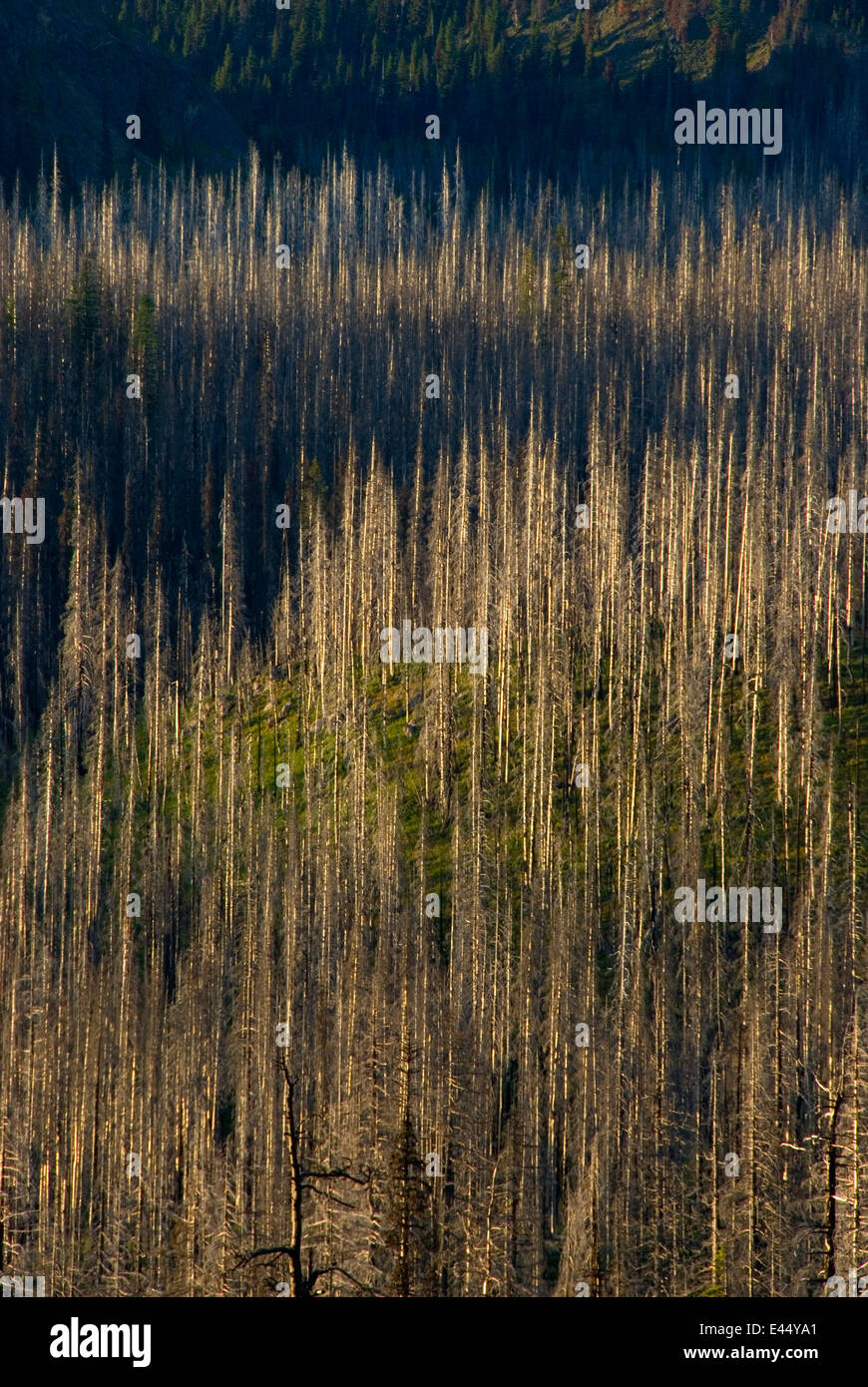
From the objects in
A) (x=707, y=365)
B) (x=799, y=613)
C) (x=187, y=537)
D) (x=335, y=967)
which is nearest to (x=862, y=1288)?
(x=335, y=967)

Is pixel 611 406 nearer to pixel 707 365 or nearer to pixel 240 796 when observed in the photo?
pixel 707 365

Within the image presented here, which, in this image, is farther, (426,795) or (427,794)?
(427,794)

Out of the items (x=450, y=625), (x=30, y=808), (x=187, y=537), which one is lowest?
(x=30, y=808)
